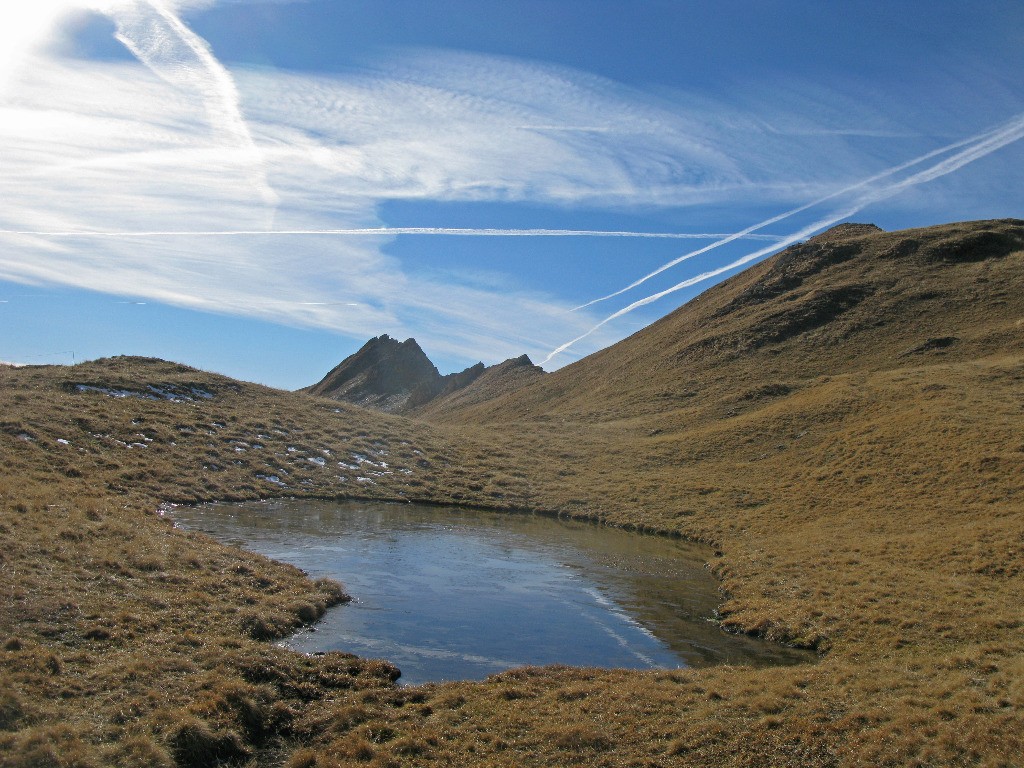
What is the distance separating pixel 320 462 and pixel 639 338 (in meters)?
88.7

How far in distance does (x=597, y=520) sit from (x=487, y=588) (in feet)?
68.7

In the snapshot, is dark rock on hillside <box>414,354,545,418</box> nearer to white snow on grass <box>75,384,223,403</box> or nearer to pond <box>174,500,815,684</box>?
white snow on grass <box>75,384,223,403</box>

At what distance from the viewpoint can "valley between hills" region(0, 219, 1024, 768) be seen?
42.8 feet

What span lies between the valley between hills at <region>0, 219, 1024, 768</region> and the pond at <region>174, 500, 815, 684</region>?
1.55m

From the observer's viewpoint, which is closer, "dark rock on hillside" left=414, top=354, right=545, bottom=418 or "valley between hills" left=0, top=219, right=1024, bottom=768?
"valley between hills" left=0, top=219, right=1024, bottom=768

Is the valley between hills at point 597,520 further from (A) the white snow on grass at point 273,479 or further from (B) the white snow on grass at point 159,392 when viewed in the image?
(B) the white snow on grass at point 159,392

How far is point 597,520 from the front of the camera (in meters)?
47.2

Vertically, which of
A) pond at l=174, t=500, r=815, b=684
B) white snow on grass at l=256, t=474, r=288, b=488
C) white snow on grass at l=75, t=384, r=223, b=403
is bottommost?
pond at l=174, t=500, r=815, b=684

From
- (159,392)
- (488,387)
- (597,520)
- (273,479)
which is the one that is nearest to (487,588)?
(597,520)

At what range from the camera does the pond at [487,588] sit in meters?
20.0

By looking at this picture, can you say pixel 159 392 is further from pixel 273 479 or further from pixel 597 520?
pixel 597 520

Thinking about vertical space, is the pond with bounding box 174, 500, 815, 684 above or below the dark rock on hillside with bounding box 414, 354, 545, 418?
below

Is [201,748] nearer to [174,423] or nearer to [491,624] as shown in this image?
[491,624]

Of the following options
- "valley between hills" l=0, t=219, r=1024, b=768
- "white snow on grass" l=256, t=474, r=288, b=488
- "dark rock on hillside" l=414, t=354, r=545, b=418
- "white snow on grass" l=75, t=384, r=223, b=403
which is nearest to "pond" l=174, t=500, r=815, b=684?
"valley between hills" l=0, t=219, r=1024, b=768
